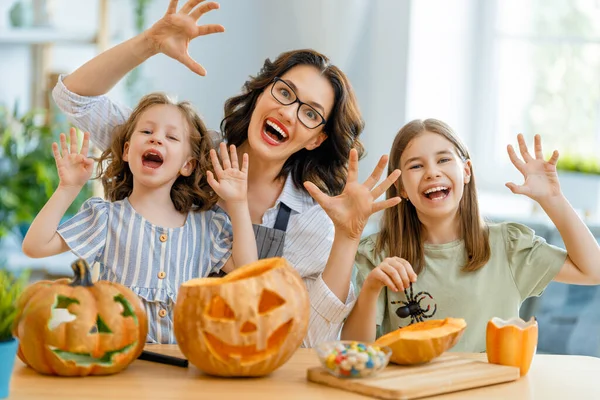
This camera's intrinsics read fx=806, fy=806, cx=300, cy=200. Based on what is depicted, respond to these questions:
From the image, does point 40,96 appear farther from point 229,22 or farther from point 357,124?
point 357,124

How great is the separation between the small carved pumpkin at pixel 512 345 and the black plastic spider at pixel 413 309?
17.4 inches

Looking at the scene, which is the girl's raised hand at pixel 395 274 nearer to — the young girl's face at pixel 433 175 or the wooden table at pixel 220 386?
the wooden table at pixel 220 386

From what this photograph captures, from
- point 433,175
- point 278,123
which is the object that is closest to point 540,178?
point 433,175

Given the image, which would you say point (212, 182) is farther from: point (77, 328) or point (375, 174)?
point (77, 328)

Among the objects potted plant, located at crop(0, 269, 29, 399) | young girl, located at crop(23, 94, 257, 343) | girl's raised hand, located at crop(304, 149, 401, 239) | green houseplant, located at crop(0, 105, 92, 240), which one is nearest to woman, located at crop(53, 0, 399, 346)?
young girl, located at crop(23, 94, 257, 343)

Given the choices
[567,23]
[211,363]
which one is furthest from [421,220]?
[567,23]

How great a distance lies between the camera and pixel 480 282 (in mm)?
1891

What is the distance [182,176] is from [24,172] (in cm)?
214

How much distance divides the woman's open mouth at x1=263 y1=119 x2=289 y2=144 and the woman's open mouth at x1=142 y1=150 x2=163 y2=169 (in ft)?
0.97

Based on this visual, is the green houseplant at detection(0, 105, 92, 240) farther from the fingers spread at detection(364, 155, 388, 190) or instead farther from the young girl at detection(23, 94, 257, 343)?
the fingers spread at detection(364, 155, 388, 190)

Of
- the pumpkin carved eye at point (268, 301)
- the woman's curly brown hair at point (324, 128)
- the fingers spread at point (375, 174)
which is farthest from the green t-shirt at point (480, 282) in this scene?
the pumpkin carved eye at point (268, 301)

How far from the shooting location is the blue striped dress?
1671 millimetres

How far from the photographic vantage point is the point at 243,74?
399 centimetres

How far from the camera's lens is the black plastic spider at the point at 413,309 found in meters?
1.83
